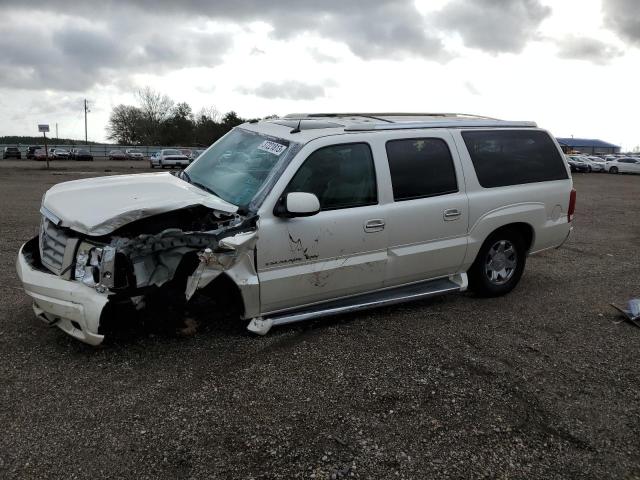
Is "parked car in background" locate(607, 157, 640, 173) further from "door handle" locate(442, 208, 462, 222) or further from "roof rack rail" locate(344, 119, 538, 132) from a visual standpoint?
"door handle" locate(442, 208, 462, 222)

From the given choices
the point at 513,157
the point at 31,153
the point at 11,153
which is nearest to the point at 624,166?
the point at 513,157

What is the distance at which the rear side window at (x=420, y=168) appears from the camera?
471 centimetres

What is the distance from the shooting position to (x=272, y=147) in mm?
4566

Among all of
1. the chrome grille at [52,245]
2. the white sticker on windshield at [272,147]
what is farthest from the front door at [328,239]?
the chrome grille at [52,245]

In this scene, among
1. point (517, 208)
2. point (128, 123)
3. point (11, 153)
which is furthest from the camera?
point (128, 123)

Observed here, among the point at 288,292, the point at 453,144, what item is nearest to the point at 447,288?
the point at 453,144

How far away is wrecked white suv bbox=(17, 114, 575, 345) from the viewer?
3834 mm

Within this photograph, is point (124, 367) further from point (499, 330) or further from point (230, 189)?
point (499, 330)

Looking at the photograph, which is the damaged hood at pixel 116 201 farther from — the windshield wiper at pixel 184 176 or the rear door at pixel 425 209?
the rear door at pixel 425 209

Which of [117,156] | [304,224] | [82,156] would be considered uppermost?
[304,224]

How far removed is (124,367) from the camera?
3832 millimetres

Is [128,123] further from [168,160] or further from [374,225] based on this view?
[374,225]

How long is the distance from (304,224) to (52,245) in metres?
1.95

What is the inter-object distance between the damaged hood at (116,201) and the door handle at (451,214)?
2038 mm
